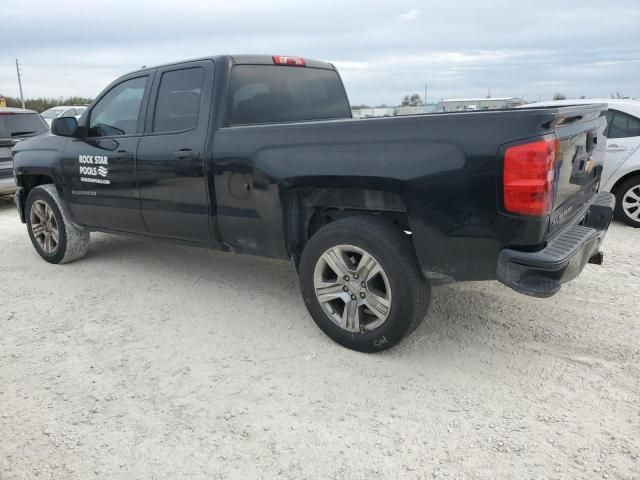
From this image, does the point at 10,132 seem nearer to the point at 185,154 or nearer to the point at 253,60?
the point at 185,154

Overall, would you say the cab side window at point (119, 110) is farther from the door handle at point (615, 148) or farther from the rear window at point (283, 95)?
the door handle at point (615, 148)

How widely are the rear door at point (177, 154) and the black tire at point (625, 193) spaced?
531 centimetres

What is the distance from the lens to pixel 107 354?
3.48m

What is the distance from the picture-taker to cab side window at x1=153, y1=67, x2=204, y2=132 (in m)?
4.04

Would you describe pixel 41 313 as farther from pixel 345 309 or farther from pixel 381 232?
pixel 381 232

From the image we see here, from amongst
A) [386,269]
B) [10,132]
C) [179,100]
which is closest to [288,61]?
[179,100]

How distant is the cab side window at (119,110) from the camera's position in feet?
14.9

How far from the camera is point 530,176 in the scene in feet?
8.36

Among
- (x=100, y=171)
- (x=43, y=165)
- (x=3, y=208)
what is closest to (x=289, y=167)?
(x=100, y=171)

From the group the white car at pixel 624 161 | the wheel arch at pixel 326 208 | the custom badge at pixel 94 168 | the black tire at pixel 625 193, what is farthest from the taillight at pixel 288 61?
the black tire at pixel 625 193

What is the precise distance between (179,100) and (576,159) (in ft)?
9.55

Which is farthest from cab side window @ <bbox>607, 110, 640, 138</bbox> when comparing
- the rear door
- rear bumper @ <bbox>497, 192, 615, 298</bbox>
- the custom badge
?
the custom badge

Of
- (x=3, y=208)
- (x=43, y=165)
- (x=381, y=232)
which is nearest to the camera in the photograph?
(x=381, y=232)

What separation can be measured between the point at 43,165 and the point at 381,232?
12.9 ft
